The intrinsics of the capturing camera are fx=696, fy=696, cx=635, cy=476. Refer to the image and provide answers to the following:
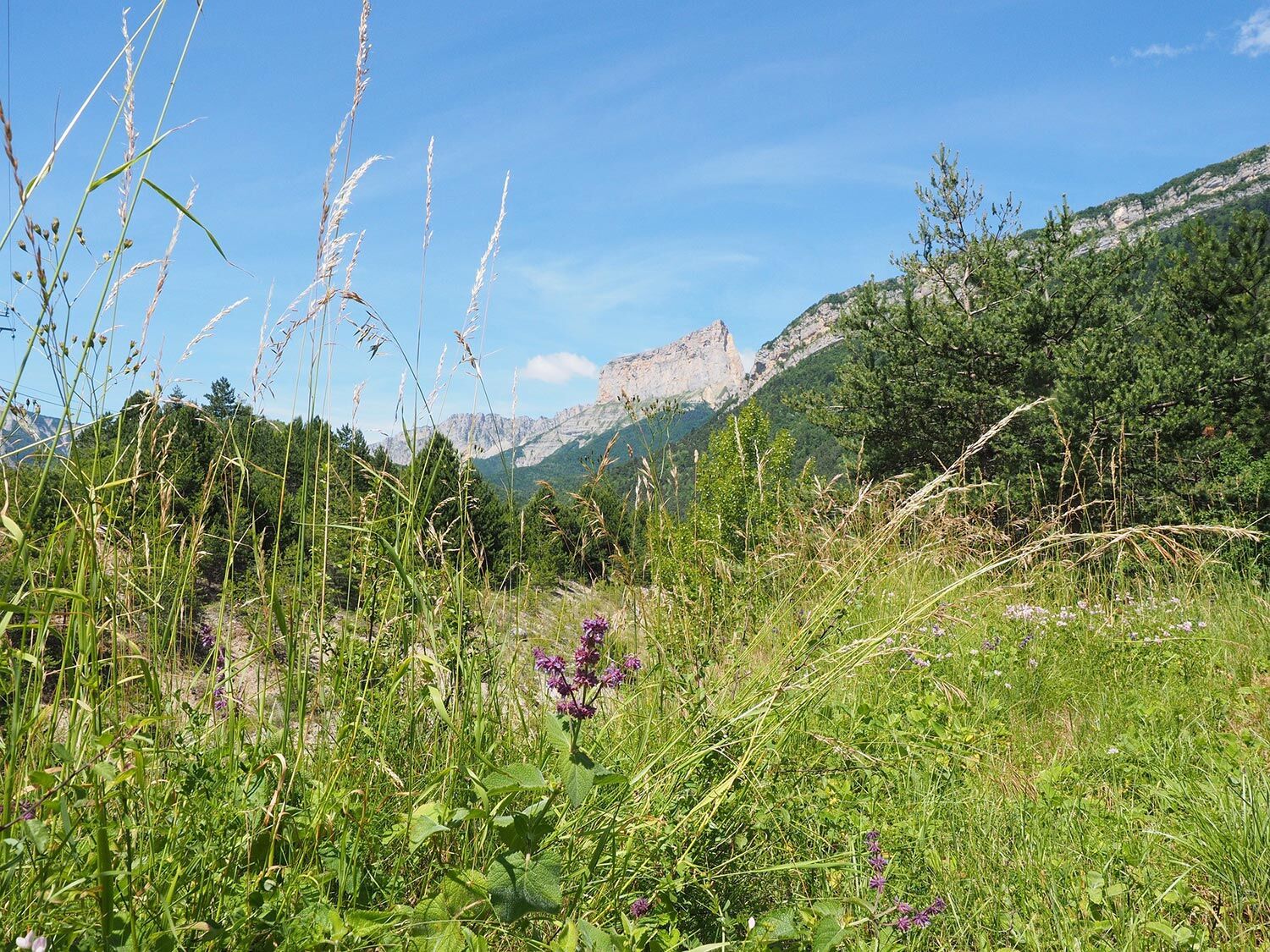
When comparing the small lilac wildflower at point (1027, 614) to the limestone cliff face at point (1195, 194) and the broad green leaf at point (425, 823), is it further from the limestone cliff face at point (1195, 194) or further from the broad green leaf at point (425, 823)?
the limestone cliff face at point (1195, 194)

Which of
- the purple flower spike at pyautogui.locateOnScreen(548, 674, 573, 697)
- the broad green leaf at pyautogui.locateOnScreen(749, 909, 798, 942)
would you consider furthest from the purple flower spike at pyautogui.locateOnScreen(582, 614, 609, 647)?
the broad green leaf at pyautogui.locateOnScreen(749, 909, 798, 942)

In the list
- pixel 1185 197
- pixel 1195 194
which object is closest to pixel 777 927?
pixel 1195 194

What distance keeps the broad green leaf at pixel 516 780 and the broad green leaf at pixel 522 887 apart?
108 millimetres

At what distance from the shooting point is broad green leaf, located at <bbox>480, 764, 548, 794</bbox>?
1125mm

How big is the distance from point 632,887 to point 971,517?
3012mm

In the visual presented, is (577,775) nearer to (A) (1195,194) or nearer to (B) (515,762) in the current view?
(B) (515,762)

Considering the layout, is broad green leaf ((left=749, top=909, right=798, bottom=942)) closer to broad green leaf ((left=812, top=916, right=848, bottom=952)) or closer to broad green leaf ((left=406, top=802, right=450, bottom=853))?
broad green leaf ((left=812, top=916, right=848, bottom=952))

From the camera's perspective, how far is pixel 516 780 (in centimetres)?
117

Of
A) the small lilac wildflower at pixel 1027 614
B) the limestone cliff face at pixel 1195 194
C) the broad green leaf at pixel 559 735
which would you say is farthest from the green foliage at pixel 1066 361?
the limestone cliff face at pixel 1195 194

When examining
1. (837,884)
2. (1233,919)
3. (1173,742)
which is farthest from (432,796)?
(1173,742)

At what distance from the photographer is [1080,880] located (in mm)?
1671

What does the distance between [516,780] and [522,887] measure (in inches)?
6.1

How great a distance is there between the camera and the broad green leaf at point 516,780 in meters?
1.12

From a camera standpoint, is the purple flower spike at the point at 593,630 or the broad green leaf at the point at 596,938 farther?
the purple flower spike at the point at 593,630
